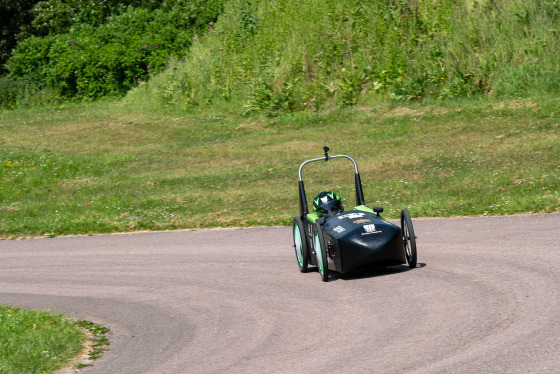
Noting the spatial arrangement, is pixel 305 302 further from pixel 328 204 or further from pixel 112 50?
pixel 112 50

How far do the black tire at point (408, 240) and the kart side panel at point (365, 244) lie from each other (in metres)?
0.15

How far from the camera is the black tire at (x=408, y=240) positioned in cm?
1008

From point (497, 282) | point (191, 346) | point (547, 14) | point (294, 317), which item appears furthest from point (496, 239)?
point (547, 14)

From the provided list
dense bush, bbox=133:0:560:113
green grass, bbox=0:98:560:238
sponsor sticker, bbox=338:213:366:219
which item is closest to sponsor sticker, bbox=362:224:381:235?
sponsor sticker, bbox=338:213:366:219

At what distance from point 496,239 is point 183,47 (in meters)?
25.6

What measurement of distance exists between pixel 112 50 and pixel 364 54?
12.8 m

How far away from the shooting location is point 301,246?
11.1m

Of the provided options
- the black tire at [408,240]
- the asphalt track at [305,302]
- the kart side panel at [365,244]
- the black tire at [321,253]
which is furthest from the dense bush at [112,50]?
the kart side panel at [365,244]

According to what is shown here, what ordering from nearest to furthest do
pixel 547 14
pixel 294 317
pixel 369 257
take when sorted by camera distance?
pixel 294 317 → pixel 369 257 → pixel 547 14

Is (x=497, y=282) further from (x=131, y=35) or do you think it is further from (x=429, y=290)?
(x=131, y=35)

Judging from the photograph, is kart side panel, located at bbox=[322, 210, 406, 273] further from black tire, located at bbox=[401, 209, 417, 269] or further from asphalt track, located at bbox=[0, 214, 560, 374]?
asphalt track, located at bbox=[0, 214, 560, 374]

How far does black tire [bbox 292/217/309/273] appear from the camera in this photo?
10945 millimetres

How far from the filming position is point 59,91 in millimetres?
36719

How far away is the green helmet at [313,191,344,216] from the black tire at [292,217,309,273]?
0.38m
